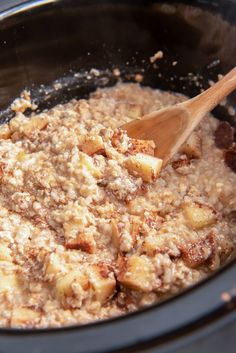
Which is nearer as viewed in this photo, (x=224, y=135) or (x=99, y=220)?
(x=99, y=220)

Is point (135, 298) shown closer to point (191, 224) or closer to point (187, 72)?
point (191, 224)

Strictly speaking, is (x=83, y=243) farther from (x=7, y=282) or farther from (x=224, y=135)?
(x=224, y=135)

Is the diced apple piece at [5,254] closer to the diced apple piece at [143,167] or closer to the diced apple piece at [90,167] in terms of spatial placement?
the diced apple piece at [90,167]

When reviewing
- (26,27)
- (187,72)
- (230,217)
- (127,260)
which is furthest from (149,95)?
(127,260)

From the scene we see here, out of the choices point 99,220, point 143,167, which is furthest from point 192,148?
point 99,220

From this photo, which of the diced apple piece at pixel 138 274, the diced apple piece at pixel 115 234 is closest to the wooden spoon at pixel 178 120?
the diced apple piece at pixel 115 234

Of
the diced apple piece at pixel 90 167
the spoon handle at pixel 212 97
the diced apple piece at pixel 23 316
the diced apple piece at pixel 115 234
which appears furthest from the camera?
the spoon handle at pixel 212 97
